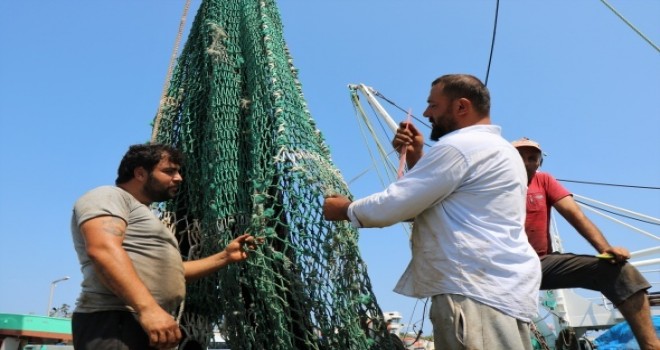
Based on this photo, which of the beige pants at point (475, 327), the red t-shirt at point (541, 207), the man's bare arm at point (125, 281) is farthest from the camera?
the red t-shirt at point (541, 207)

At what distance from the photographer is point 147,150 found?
278 cm

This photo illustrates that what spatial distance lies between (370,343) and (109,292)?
49.1 inches

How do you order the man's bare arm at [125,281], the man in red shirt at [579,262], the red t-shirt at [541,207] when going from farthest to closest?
1. the red t-shirt at [541,207]
2. the man in red shirt at [579,262]
3. the man's bare arm at [125,281]

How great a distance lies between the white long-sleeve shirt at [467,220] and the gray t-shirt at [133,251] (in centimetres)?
89

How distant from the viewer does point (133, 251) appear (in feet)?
7.80

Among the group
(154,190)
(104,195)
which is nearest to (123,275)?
(104,195)

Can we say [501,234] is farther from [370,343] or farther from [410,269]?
[370,343]

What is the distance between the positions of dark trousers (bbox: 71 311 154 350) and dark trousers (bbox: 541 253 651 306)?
2274 millimetres

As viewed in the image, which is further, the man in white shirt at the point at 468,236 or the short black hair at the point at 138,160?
the short black hair at the point at 138,160

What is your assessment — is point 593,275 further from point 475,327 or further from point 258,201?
point 258,201

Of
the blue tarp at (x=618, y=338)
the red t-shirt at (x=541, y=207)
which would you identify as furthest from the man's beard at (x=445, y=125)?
the blue tarp at (x=618, y=338)

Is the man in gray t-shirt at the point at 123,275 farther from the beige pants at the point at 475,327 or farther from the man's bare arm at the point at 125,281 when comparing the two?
the beige pants at the point at 475,327

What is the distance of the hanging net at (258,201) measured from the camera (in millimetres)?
2854

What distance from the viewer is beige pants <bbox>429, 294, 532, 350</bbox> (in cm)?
191
